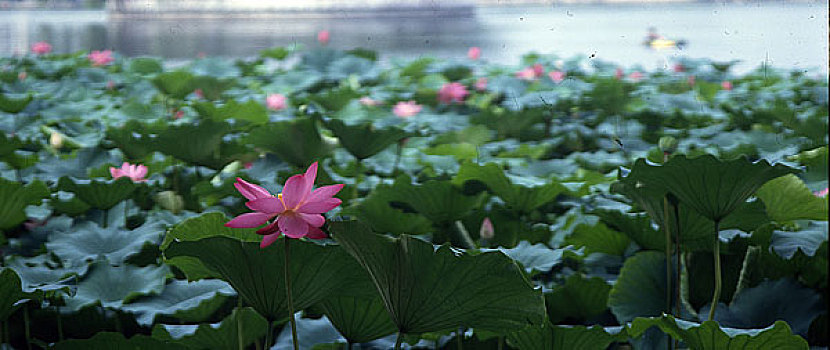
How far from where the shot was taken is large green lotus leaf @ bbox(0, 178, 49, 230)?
0.81m

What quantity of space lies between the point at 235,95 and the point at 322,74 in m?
0.42

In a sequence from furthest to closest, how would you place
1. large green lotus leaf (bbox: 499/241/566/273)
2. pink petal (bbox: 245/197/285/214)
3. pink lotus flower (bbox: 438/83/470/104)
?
pink lotus flower (bbox: 438/83/470/104), large green lotus leaf (bbox: 499/241/566/273), pink petal (bbox: 245/197/285/214)

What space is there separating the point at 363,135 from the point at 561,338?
42cm

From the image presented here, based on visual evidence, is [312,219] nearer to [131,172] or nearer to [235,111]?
[131,172]

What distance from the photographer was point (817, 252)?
35.8 inches

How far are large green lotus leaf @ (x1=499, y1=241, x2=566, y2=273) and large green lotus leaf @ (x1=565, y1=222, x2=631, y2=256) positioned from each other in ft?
0.55

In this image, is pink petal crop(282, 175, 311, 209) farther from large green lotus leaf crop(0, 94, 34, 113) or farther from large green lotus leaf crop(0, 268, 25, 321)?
large green lotus leaf crop(0, 94, 34, 113)

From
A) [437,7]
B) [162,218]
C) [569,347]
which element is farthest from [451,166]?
[569,347]

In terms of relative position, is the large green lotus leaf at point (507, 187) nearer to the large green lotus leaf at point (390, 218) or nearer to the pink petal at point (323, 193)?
the large green lotus leaf at point (390, 218)

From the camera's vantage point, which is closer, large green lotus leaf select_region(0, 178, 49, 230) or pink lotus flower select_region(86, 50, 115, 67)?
large green lotus leaf select_region(0, 178, 49, 230)

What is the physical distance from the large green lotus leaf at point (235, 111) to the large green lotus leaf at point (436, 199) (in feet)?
1.63

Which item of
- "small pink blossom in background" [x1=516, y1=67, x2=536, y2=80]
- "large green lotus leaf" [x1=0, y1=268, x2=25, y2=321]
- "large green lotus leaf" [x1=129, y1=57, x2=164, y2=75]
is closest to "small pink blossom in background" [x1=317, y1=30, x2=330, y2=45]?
"large green lotus leaf" [x1=129, y1=57, x2=164, y2=75]

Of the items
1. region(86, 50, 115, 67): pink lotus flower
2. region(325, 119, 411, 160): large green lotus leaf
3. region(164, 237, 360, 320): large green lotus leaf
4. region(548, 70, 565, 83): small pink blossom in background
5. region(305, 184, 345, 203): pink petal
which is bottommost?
region(86, 50, 115, 67): pink lotus flower

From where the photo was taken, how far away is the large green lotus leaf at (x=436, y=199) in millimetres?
893
